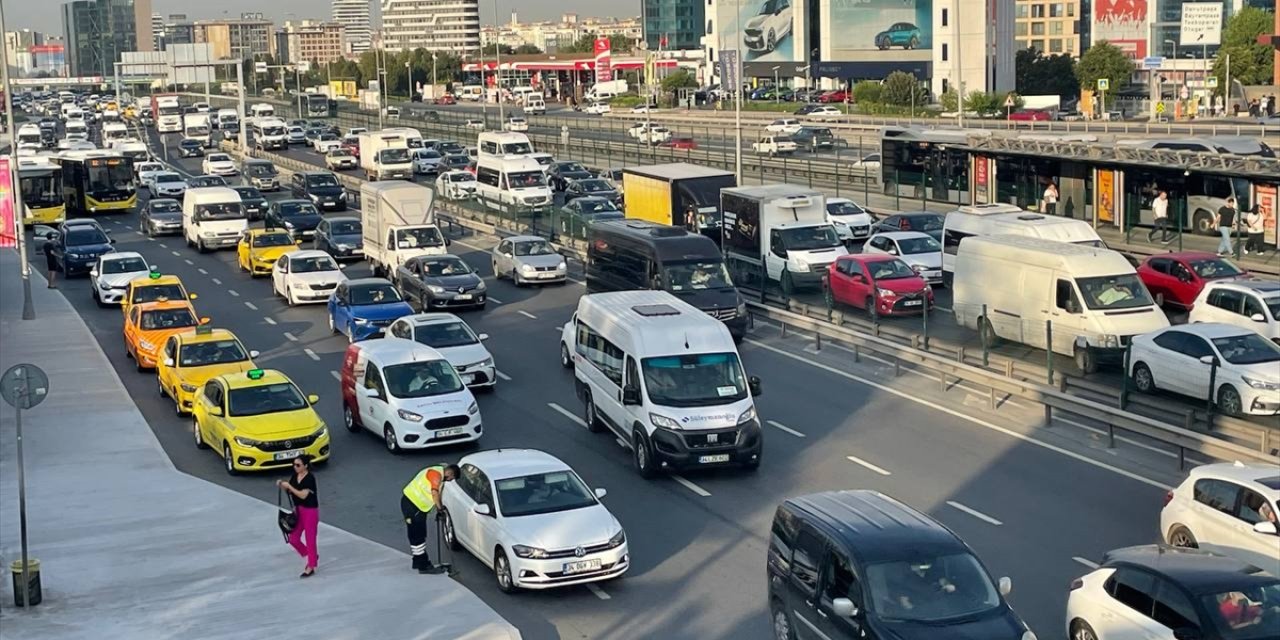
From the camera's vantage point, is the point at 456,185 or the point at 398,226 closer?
the point at 398,226

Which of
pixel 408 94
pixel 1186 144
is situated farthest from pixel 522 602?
pixel 408 94

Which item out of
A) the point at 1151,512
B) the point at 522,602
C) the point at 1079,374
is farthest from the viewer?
the point at 1079,374

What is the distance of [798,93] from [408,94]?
200ft

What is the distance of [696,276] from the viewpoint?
32.5 metres

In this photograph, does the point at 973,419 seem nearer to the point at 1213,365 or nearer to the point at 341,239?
the point at 1213,365

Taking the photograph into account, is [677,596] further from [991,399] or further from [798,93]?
[798,93]

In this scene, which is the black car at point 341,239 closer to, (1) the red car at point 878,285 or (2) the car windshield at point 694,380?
(1) the red car at point 878,285

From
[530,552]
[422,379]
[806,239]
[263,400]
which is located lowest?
[530,552]

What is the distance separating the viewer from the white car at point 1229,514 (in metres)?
16.8

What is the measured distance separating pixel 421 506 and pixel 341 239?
30445 mm

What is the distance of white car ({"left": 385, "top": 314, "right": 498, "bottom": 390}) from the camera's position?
29.0 meters

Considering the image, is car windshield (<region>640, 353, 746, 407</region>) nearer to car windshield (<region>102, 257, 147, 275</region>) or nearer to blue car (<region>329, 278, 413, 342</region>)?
blue car (<region>329, 278, 413, 342</region>)

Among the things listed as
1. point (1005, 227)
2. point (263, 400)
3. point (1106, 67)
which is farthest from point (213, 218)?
point (1106, 67)

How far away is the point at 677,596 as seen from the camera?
17.9 metres
